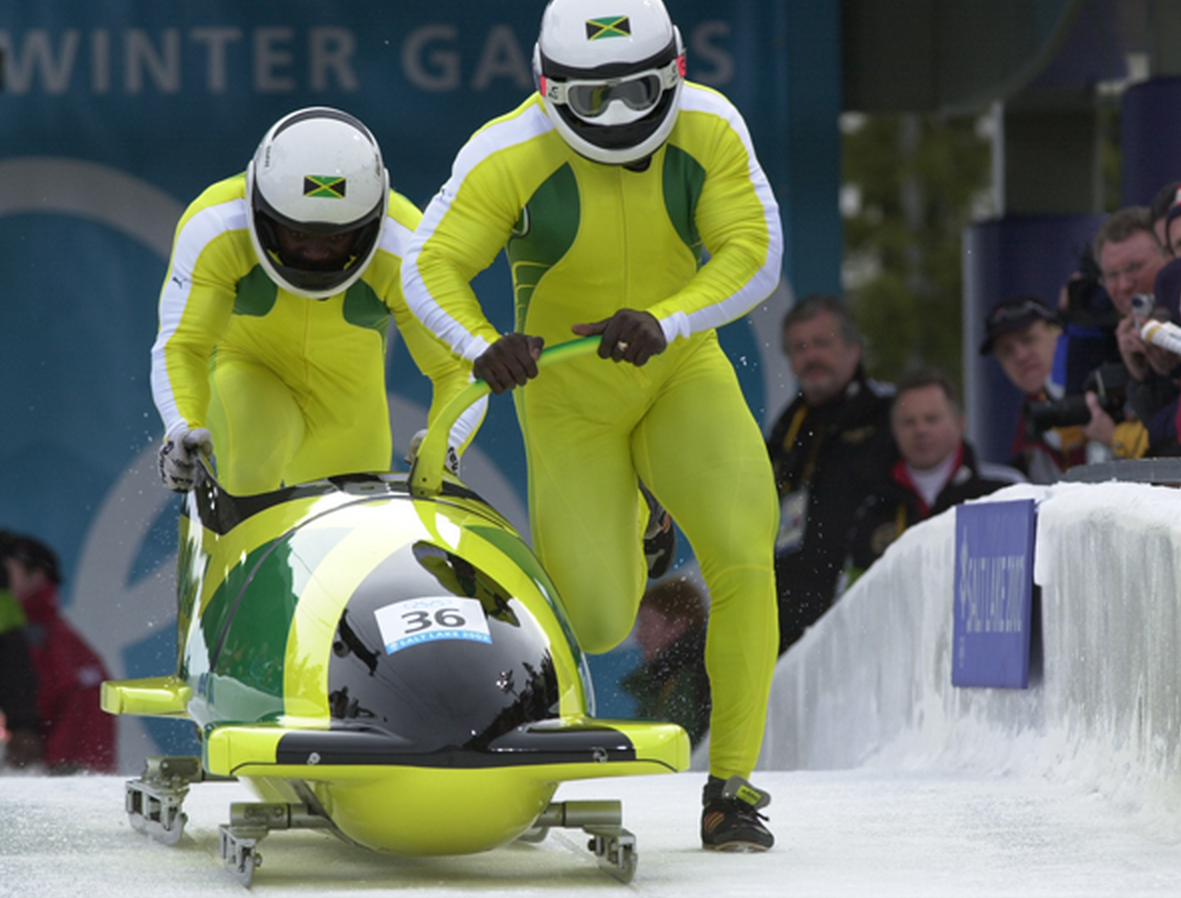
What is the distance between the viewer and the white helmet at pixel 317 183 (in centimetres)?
425

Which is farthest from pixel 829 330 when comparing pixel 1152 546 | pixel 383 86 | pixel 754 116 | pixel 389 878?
pixel 389 878

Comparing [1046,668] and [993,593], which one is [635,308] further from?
[993,593]

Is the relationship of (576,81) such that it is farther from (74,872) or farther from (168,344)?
(74,872)

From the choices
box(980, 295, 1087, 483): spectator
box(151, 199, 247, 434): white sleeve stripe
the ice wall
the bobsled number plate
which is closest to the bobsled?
the bobsled number plate

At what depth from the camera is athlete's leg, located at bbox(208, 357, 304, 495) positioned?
4805 millimetres

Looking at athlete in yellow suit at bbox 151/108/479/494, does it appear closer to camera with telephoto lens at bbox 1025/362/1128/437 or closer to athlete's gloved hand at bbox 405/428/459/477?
athlete's gloved hand at bbox 405/428/459/477

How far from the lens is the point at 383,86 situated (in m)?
9.41

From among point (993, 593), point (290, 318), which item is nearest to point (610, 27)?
point (290, 318)

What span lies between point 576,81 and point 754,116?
219 inches

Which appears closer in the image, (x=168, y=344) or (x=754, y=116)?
(x=168, y=344)

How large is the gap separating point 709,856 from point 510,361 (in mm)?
1039

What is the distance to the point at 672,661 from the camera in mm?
8297

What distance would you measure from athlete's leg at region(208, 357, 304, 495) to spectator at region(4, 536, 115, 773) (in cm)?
401

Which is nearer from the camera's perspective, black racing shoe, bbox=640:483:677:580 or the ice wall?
the ice wall
